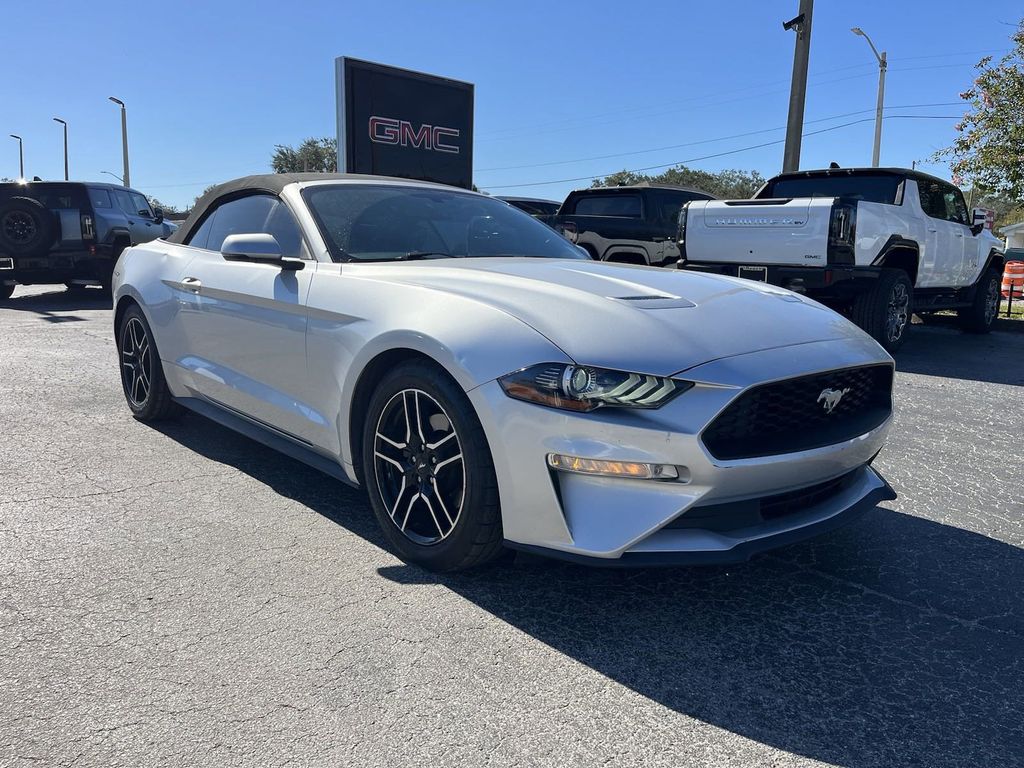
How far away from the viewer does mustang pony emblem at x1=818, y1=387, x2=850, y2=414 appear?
274cm

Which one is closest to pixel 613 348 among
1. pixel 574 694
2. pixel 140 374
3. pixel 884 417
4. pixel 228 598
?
pixel 574 694

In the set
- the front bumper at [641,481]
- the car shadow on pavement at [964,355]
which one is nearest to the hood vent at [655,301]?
the front bumper at [641,481]

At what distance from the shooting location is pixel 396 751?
1.95 metres

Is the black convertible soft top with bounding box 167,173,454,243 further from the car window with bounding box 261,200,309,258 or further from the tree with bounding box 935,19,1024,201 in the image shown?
the tree with bounding box 935,19,1024,201

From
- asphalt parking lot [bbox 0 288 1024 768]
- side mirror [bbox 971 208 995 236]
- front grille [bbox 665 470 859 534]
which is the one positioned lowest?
asphalt parking lot [bbox 0 288 1024 768]

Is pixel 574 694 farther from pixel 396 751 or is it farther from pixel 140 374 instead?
pixel 140 374

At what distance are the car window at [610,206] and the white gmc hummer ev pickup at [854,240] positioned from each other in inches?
95.9

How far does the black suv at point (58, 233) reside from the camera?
11.8 metres

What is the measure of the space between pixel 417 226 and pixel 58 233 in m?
10.4

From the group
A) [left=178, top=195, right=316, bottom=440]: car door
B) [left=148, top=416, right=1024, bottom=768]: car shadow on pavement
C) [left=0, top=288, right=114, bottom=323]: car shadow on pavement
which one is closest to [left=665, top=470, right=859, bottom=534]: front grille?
[left=148, top=416, right=1024, bottom=768]: car shadow on pavement

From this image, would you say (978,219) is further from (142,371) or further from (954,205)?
(142,371)

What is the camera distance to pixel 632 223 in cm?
1162

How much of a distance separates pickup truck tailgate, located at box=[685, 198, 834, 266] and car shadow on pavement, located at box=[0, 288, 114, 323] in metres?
7.53

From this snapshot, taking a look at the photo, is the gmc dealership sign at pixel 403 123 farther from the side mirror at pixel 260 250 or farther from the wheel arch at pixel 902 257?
the side mirror at pixel 260 250
